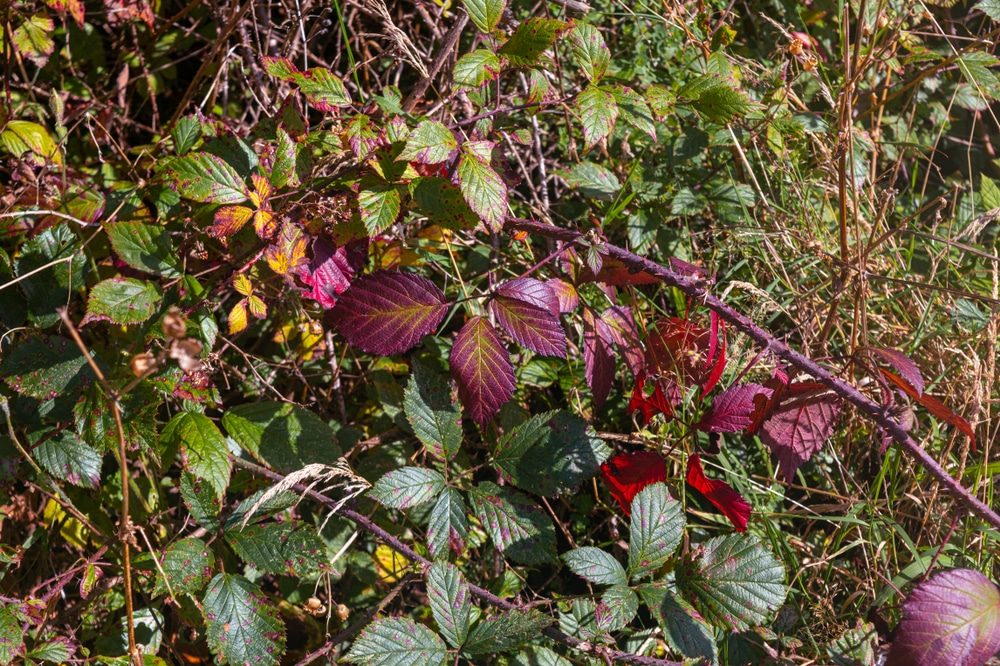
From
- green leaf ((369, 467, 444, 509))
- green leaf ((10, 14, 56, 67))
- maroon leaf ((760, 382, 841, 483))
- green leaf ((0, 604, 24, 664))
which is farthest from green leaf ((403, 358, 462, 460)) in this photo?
green leaf ((10, 14, 56, 67))

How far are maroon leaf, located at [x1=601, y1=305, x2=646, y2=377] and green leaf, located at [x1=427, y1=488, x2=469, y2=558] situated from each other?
0.45 meters

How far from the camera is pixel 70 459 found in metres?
1.45

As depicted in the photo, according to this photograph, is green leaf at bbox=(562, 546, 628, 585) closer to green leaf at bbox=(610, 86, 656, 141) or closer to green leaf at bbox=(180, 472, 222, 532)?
green leaf at bbox=(180, 472, 222, 532)

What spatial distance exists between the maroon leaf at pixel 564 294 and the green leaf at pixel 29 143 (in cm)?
112

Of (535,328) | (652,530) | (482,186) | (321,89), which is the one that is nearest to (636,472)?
(652,530)

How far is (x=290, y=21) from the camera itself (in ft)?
6.33

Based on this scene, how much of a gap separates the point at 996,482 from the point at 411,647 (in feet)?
4.68

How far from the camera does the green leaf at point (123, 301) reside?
1.36 meters

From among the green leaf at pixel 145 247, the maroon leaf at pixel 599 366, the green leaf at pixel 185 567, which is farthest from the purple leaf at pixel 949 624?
the green leaf at pixel 145 247

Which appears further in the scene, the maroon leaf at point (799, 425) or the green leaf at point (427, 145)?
the maroon leaf at point (799, 425)

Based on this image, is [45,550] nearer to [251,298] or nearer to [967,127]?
[251,298]

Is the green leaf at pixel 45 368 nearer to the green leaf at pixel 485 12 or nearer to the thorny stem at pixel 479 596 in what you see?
the thorny stem at pixel 479 596

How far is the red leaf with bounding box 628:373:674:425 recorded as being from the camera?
5.06 ft

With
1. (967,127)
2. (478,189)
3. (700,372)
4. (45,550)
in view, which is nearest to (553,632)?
(700,372)
